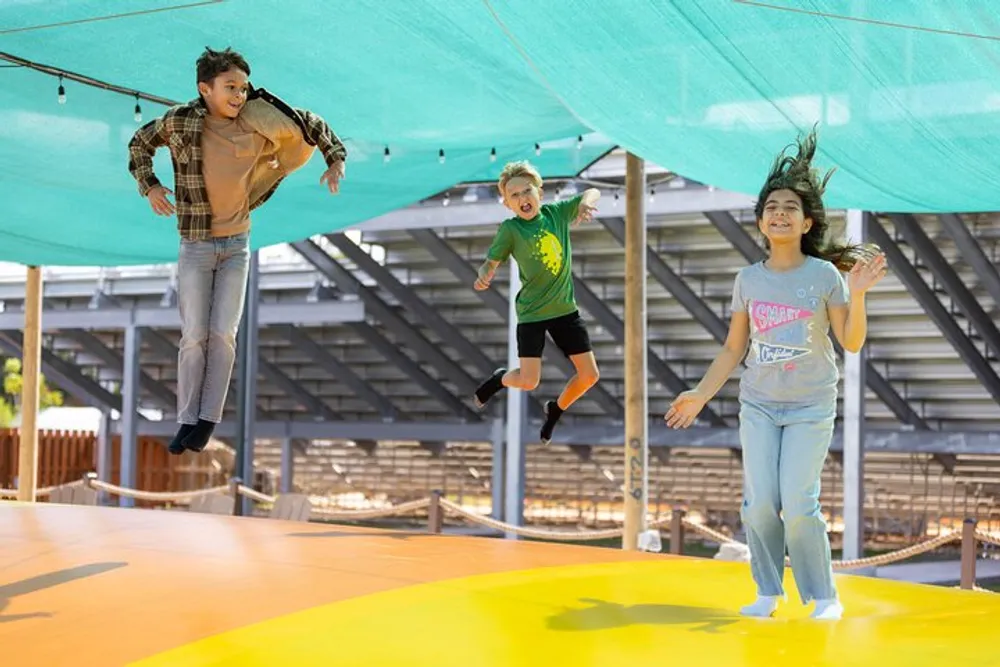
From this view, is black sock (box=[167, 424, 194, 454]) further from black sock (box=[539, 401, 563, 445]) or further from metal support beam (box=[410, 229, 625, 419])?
metal support beam (box=[410, 229, 625, 419])

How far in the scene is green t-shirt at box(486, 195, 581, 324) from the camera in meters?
4.71

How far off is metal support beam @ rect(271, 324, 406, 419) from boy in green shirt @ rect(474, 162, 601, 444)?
392 inches

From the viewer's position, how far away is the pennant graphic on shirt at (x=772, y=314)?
329 centimetres

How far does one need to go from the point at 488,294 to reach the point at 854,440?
15.6 ft

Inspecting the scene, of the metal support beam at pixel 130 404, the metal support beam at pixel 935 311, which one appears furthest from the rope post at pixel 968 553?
the metal support beam at pixel 130 404

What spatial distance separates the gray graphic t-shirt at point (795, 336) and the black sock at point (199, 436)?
182 centimetres

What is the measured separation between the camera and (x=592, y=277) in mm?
12266

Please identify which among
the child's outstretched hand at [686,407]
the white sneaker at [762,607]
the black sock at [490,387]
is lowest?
the white sneaker at [762,607]

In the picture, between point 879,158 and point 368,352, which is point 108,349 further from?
point 879,158

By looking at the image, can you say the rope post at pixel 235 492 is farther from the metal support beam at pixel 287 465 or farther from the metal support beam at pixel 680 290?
the metal support beam at pixel 287 465

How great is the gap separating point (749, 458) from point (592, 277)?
8990 millimetres

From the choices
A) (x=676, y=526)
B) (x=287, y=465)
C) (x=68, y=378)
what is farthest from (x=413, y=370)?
(x=676, y=526)

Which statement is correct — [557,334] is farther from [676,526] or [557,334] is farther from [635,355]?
[676,526]

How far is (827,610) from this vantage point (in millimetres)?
3273
